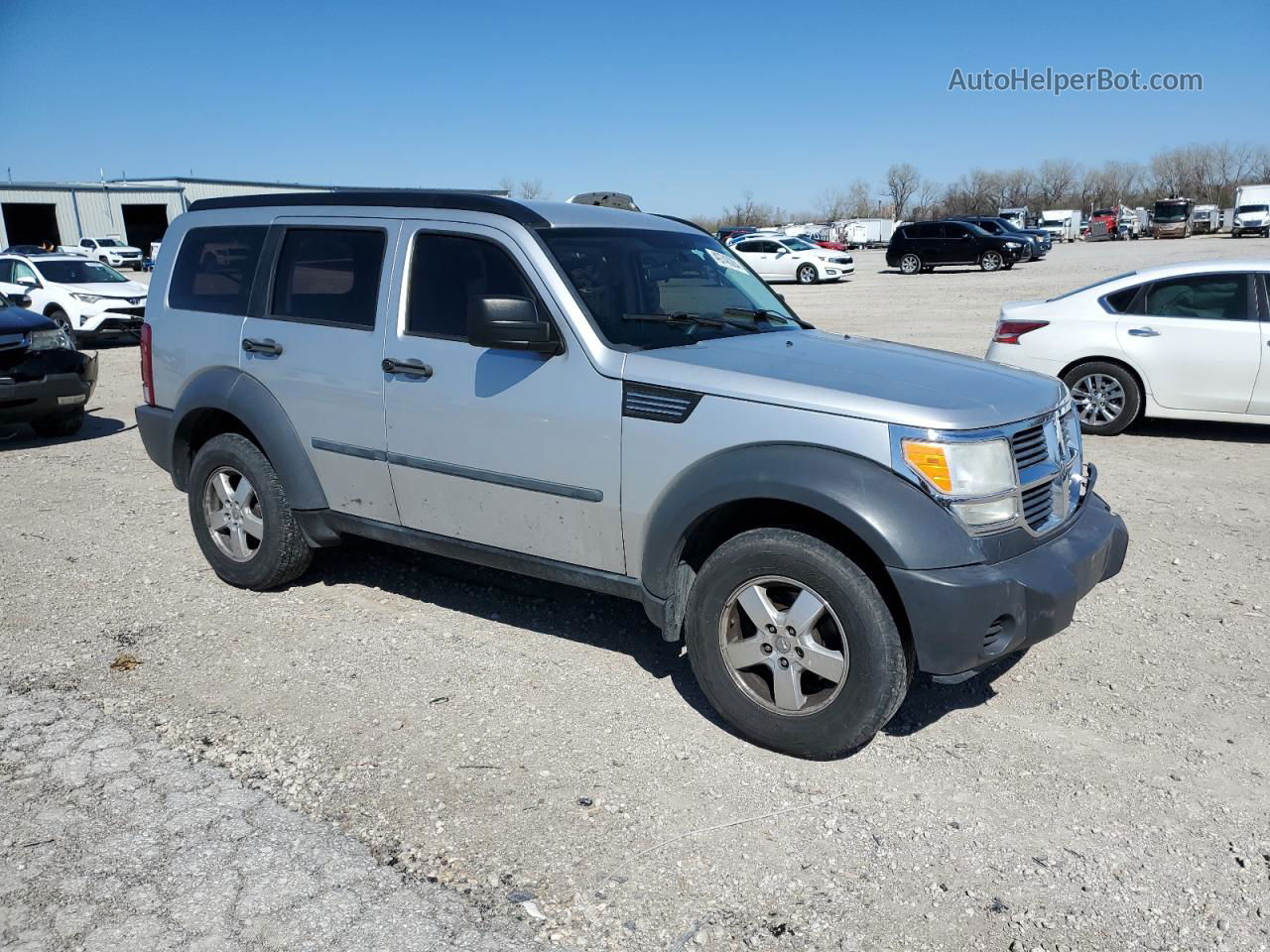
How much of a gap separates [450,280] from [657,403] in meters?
1.25

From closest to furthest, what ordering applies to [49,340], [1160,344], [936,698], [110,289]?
[936,698]
[1160,344]
[49,340]
[110,289]

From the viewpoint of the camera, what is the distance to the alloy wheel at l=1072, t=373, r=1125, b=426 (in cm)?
930

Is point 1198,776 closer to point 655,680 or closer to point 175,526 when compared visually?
point 655,680

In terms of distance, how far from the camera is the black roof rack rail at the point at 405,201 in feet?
15.1

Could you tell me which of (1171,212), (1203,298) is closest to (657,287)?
(1203,298)

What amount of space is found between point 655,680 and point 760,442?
1.34 meters

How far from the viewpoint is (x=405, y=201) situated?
4926 millimetres

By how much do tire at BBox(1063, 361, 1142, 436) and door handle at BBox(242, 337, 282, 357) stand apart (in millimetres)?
6749

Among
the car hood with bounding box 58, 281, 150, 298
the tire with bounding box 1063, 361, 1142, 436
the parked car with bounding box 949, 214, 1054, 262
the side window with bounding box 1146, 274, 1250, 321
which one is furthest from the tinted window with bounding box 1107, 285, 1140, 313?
the parked car with bounding box 949, 214, 1054, 262

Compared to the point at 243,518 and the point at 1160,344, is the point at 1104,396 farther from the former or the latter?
the point at 243,518

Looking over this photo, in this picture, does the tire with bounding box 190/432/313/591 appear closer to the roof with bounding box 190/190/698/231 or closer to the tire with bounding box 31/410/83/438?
the roof with bounding box 190/190/698/231

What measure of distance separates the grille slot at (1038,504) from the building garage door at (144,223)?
7018 cm

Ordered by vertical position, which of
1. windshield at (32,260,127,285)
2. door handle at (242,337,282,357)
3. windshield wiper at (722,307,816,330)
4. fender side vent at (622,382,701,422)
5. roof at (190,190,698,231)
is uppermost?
roof at (190,190,698,231)

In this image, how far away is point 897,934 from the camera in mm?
2963
